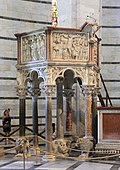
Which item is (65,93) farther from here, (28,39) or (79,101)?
(28,39)

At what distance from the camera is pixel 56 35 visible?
32.0ft

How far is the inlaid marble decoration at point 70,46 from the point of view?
9758 millimetres

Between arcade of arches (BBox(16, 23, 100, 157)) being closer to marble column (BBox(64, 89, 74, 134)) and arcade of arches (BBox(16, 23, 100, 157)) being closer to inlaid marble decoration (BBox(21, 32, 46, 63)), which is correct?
inlaid marble decoration (BBox(21, 32, 46, 63))

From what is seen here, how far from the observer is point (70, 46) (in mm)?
9891

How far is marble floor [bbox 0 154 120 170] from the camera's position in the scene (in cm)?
895

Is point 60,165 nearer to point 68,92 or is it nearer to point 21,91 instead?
point 21,91

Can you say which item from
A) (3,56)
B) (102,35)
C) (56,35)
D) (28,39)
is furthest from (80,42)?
(102,35)

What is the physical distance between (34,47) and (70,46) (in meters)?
0.88

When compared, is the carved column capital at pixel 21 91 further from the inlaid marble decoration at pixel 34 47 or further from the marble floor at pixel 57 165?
the marble floor at pixel 57 165

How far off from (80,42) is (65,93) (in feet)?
7.12

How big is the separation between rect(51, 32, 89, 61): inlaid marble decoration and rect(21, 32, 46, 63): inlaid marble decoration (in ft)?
0.88

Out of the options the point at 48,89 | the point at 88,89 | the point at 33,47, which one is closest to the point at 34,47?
the point at 33,47

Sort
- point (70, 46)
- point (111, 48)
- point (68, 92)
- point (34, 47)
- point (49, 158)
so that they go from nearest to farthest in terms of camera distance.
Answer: point (49, 158), point (70, 46), point (34, 47), point (68, 92), point (111, 48)

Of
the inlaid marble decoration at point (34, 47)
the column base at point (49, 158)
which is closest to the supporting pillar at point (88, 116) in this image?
the column base at point (49, 158)
